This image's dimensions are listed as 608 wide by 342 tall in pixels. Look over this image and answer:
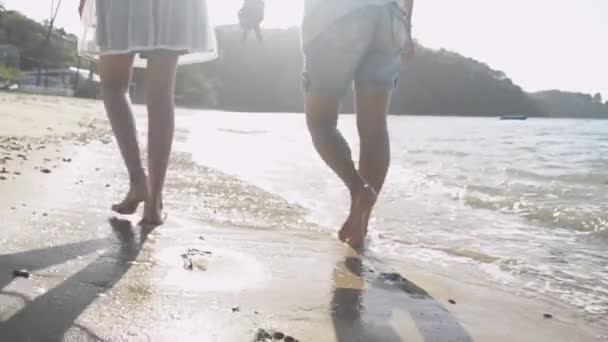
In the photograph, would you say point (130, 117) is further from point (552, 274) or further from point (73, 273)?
point (552, 274)

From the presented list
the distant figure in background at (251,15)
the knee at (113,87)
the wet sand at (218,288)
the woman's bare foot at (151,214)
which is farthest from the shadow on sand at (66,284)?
the distant figure in background at (251,15)

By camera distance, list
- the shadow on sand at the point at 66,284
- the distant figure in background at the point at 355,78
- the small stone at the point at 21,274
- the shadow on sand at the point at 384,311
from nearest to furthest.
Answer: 1. the shadow on sand at the point at 66,284
2. the shadow on sand at the point at 384,311
3. the small stone at the point at 21,274
4. the distant figure in background at the point at 355,78

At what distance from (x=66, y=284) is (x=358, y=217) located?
3.94 ft

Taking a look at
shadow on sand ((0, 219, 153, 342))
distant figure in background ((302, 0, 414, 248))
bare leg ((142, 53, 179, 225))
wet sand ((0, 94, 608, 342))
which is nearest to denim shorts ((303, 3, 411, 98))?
distant figure in background ((302, 0, 414, 248))

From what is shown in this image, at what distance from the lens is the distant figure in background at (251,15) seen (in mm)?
3344

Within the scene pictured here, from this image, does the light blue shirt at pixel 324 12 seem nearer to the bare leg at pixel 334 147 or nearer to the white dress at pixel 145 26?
the bare leg at pixel 334 147

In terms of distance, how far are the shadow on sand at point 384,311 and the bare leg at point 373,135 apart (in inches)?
22.4

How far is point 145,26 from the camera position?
259 centimetres

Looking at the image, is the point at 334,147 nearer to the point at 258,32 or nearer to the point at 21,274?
the point at 258,32

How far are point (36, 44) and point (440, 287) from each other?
6192cm

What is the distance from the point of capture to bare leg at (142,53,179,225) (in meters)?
2.64

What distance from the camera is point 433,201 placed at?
16.6 feet

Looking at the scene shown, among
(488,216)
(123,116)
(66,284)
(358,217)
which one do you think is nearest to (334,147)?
(358,217)

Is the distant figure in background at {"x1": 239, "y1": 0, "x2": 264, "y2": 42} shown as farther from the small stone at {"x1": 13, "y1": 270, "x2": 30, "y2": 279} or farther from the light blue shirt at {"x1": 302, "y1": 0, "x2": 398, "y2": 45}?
the small stone at {"x1": 13, "y1": 270, "x2": 30, "y2": 279}
